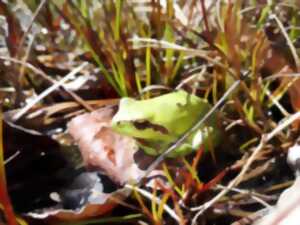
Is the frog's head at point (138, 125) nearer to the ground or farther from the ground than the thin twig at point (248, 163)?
farther from the ground

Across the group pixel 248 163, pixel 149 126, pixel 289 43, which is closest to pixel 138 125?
pixel 149 126

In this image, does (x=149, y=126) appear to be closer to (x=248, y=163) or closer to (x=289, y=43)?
(x=248, y=163)

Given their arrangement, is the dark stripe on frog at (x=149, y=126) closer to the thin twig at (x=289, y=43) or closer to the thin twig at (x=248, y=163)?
the thin twig at (x=248, y=163)

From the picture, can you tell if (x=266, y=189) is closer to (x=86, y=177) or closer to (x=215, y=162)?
(x=215, y=162)

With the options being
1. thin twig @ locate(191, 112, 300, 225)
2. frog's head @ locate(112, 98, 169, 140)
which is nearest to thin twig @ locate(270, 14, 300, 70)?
thin twig @ locate(191, 112, 300, 225)

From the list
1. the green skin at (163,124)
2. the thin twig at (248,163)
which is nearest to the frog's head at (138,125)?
the green skin at (163,124)

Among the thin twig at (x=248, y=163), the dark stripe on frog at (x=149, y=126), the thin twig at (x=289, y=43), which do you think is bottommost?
the thin twig at (x=248, y=163)

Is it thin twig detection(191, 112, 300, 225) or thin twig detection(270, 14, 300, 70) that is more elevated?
thin twig detection(270, 14, 300, 70)

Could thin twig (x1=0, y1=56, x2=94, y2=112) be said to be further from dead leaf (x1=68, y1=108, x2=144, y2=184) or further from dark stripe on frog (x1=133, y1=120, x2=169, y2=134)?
dark stripe on frog (x1=133, y1=120, x2=169, y2=134)

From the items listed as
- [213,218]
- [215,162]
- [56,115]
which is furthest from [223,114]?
[56,115]
